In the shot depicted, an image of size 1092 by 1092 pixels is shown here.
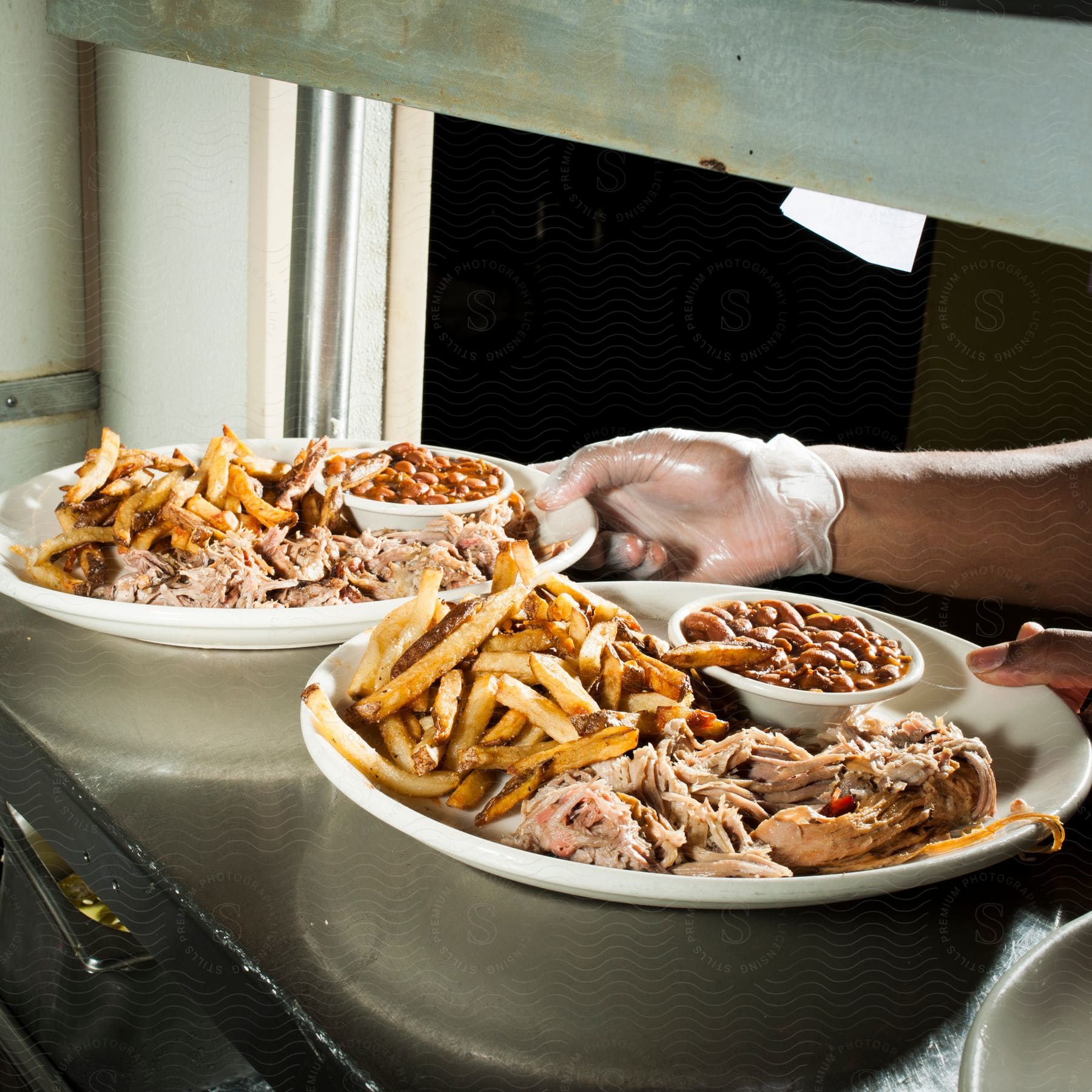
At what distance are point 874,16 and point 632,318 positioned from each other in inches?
95.1

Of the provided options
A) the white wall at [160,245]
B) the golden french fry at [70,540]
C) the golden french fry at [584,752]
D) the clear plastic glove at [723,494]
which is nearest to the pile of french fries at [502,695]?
the golden french fry at [584,752]

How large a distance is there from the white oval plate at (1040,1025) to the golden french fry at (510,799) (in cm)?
40

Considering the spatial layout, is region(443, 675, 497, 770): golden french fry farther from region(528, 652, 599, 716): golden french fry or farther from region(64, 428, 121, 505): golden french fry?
region(64, 428, 121, 505): golden french fry

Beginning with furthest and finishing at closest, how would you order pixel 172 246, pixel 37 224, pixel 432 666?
pixel 172 246, pixel 37 224, pixel 432 666

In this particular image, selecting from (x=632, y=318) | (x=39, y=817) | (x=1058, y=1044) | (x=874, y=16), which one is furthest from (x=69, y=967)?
(x=632, y=318)

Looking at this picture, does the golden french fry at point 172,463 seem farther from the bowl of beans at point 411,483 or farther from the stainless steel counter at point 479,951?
the stainless steel counter at point 479,951

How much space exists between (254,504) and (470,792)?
0.61 m

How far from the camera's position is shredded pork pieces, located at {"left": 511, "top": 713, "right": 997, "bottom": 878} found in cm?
81

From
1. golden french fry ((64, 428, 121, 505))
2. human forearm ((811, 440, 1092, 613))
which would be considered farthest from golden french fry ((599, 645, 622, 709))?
human forearm ((811, 440, 1092, 613))

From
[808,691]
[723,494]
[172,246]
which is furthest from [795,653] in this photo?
[172,246]

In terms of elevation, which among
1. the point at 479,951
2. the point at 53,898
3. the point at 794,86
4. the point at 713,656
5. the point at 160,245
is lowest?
the point at 53,898

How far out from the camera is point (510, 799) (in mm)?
892

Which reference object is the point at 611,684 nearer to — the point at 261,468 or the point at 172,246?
the point at 261,468

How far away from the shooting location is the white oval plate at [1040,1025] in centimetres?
57
